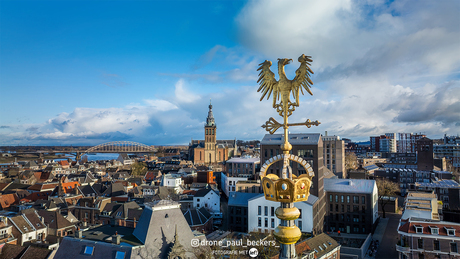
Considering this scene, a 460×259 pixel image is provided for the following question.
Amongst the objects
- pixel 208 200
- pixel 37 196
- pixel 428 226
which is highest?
pixel 428 226

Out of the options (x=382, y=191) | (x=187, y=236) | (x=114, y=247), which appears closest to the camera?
(x=114, y=247)

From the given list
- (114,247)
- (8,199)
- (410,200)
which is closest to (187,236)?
(114,247)

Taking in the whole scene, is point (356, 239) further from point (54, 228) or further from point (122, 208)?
point (54, 228)

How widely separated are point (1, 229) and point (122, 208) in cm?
1789

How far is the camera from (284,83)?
26.5 ft

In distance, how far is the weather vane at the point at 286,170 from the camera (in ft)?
24.3

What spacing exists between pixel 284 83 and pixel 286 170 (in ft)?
7.89

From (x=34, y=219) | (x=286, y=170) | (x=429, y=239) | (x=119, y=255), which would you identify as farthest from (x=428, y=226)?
(x=34, y=219)

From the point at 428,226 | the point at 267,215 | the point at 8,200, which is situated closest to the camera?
the point at 428,226

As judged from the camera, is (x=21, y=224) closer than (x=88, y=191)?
Yes

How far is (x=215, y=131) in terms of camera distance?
160750mm

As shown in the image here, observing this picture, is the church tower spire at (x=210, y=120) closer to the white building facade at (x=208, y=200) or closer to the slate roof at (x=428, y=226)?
the white building facade at (x=208, y=200)

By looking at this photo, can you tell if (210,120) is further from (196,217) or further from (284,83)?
(284,83)

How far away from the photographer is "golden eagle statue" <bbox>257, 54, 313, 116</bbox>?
7.77 meters
